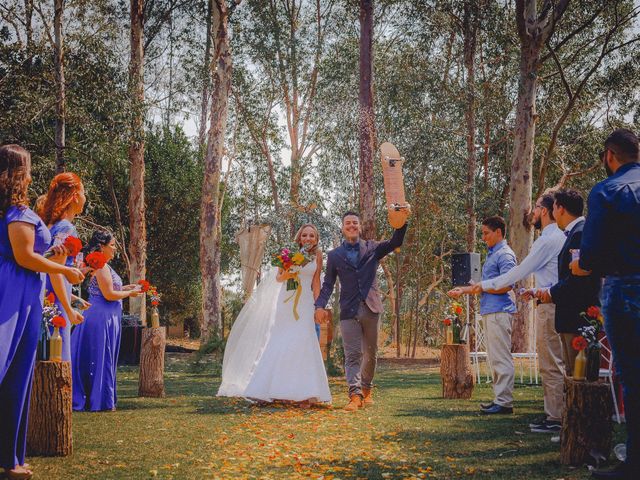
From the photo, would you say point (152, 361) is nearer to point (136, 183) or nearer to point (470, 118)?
point (136, 183)

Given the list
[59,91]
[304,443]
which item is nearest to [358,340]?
[304,443]

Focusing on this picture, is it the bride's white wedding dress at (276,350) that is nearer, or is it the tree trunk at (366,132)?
the bride's white wedding dress at (276,350)

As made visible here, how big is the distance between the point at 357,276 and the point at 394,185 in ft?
3.71

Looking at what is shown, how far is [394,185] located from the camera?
7406 mm

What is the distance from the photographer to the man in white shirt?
19.7 feet

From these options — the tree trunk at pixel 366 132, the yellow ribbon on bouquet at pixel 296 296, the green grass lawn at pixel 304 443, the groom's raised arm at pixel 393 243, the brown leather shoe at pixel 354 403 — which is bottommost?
the green grass lawn at pixel 304 443

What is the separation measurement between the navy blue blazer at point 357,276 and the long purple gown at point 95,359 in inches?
90.6

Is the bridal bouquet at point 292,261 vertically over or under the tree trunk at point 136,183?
under

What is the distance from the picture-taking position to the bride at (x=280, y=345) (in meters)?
8.06

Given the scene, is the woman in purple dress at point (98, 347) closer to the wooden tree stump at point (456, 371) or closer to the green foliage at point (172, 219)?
the wooden tree stump at point (456, 371)

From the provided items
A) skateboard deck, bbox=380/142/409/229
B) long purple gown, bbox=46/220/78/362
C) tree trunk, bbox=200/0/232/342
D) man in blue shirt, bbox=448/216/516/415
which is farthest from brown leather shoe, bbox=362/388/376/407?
tree trunk, bbox=200/0/232/342

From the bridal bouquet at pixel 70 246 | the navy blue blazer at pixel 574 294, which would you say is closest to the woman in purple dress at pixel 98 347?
the bridal bouquet at pixel 70 246

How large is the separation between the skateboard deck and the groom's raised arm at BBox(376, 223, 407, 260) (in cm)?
25

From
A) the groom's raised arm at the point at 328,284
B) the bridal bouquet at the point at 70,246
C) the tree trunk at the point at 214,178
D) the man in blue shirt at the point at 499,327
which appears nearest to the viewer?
the bridal bouquet at the point at 70,246
